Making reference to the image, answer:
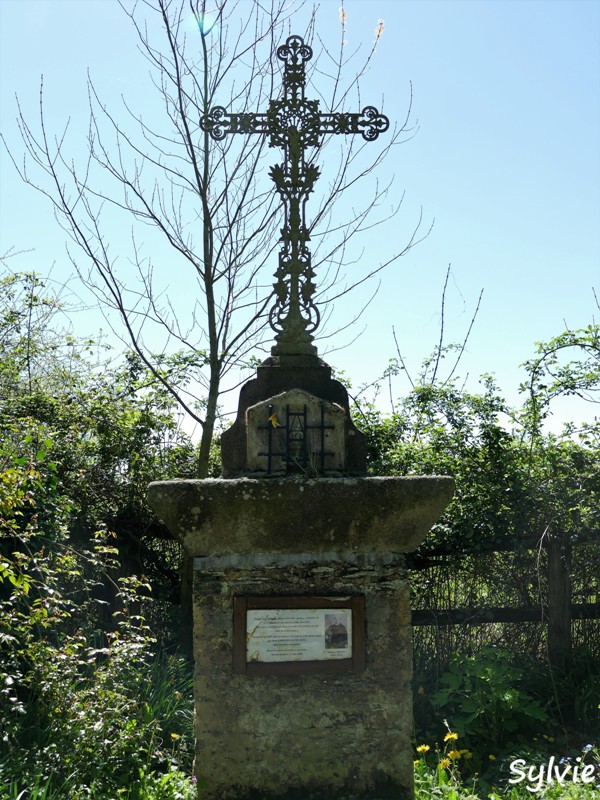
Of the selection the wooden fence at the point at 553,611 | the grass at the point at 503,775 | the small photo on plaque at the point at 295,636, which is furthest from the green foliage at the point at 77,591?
the wooden fence at the point at 553,611

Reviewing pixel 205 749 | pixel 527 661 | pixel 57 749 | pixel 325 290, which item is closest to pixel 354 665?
pixel 205 749

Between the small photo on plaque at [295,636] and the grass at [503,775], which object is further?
the grass at [503,775]

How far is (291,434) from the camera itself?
4047 mm

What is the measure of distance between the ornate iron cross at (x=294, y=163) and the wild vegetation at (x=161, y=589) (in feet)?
5.36

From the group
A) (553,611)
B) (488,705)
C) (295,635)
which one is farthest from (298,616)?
(553,611)

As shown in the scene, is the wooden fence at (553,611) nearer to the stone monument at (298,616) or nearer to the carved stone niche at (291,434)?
the stone monument at (298,616)

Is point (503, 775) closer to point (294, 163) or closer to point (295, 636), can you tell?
point (295, 636)

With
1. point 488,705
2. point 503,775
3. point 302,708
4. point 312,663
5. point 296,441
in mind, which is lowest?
point 503,775

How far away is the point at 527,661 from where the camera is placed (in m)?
6.14

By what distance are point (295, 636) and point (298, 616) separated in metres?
0.10

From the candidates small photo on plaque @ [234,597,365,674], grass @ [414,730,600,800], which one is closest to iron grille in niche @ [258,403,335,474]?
small photo on plaque @ [234,597,365,674]

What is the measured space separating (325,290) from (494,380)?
1684 mm

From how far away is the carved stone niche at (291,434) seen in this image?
4016 millimetres

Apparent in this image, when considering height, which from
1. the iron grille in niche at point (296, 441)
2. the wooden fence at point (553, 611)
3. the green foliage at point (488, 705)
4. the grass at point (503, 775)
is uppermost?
the iron grille in niche at point (296, 441)
